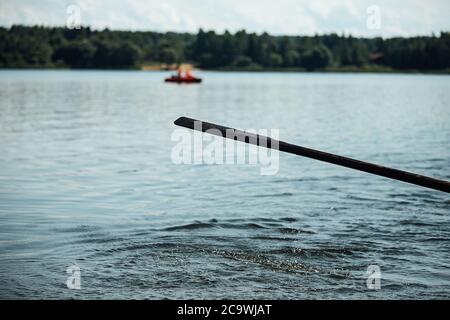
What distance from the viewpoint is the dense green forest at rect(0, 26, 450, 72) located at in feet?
439

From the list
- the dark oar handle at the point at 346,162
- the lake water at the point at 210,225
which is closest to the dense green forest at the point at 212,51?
the lake water at the point at 210,225

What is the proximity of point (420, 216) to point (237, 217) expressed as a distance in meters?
3.46

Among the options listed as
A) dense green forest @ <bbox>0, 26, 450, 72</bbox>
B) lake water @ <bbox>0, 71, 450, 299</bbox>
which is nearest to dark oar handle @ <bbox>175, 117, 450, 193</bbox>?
lake water @ <bbox>0, 71, 450, 299</bbox>

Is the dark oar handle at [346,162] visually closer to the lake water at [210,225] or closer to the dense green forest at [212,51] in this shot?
the lake water at [210,225]

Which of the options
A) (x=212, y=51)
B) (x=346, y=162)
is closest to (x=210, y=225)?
(x=346, y=162)

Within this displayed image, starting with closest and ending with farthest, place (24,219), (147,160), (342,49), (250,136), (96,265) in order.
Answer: (250,136) < (96,265) < (24,219) < (147,160) < (342,49)

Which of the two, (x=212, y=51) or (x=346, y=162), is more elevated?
(x=212, y=51)

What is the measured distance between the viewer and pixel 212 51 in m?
185

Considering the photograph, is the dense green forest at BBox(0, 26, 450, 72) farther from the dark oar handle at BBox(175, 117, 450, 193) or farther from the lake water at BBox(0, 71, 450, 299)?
the dark oar handle at BBox(175, 117, 450, 193)

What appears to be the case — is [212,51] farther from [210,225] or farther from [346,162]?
[346,162]

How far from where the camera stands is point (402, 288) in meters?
8.16

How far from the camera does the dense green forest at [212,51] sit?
5266 inches

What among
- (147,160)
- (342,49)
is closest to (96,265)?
(147,160)
